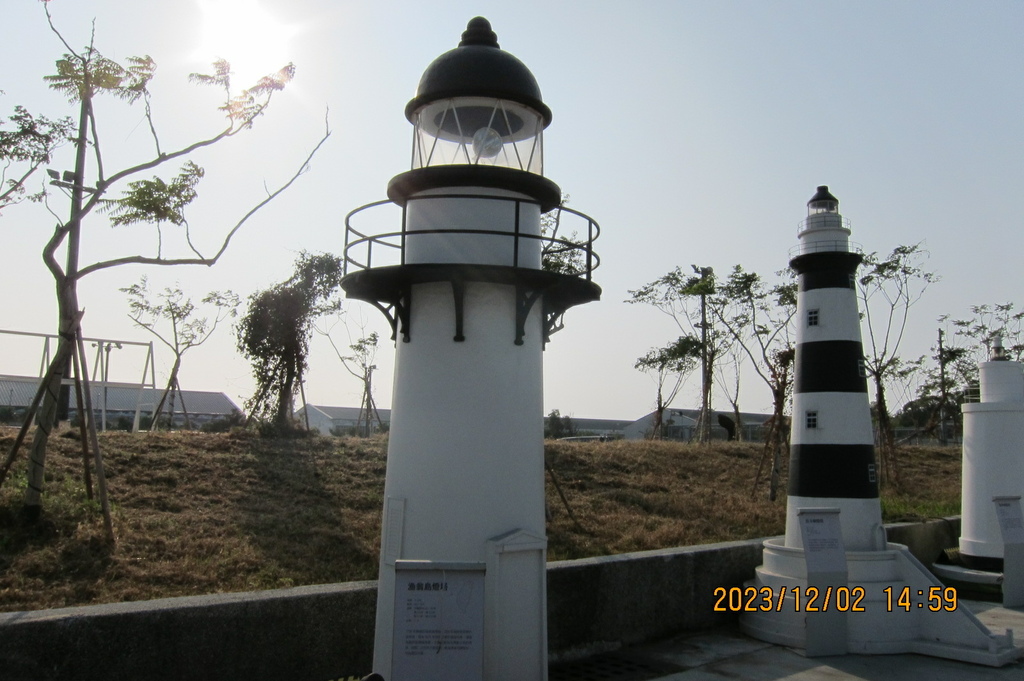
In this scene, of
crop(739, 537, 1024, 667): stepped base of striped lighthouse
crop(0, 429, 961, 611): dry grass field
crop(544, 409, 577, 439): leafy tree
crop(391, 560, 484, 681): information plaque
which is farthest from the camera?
crop(544, 409, 577, 439): leafy tree

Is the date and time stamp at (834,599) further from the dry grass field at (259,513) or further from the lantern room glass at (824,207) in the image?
the lantern room glass at (824,207)

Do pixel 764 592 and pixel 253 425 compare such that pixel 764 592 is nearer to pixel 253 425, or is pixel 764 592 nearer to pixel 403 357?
pixel 403 357

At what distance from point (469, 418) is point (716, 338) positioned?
19.5 meters

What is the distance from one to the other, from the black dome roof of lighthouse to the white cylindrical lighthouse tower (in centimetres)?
1074

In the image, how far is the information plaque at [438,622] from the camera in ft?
17.1

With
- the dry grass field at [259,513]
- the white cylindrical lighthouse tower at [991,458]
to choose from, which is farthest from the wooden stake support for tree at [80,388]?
the white cylindrical lighthouse tower at [991,458]

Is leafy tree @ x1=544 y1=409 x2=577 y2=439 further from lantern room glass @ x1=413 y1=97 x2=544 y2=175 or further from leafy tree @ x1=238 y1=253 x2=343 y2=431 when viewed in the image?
lantern room glass @ x1=413 y1=97 x2=544 y2=175

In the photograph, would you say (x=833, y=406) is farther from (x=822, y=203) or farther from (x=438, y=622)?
(x=438, y=622)

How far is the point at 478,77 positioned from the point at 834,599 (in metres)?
6.63

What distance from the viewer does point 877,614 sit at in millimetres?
9125


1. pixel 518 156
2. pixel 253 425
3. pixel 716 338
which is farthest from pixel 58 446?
pixel 716 338

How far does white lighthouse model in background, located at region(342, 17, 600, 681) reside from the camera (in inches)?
233

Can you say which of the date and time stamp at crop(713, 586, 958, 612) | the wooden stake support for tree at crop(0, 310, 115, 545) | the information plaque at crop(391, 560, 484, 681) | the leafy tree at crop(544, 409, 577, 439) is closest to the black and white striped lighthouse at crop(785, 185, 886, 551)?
the date and time stamp at crop(713, 586, 958, 612)

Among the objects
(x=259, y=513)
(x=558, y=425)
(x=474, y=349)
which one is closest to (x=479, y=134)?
(x=474, y=349)
